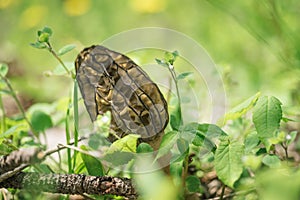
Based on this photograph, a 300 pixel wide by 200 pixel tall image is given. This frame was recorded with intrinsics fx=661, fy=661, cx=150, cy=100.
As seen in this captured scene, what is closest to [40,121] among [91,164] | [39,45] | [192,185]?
[39,45]

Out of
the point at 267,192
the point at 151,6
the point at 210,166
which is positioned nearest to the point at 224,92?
the point at 210,166

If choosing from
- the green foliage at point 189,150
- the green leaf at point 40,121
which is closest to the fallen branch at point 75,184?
the green foliage at point 189,150

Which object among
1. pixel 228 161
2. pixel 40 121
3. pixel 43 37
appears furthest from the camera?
pixel 40 121

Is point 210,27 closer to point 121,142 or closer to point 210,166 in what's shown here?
point 210,166

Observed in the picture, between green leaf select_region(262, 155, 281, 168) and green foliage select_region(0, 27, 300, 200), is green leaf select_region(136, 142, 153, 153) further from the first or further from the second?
green leaf select_region(262, 155, 281, 168)

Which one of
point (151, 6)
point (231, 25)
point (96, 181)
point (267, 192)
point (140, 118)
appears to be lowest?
point (267, 192)

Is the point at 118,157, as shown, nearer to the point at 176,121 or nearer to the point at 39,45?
the point at 176,121
